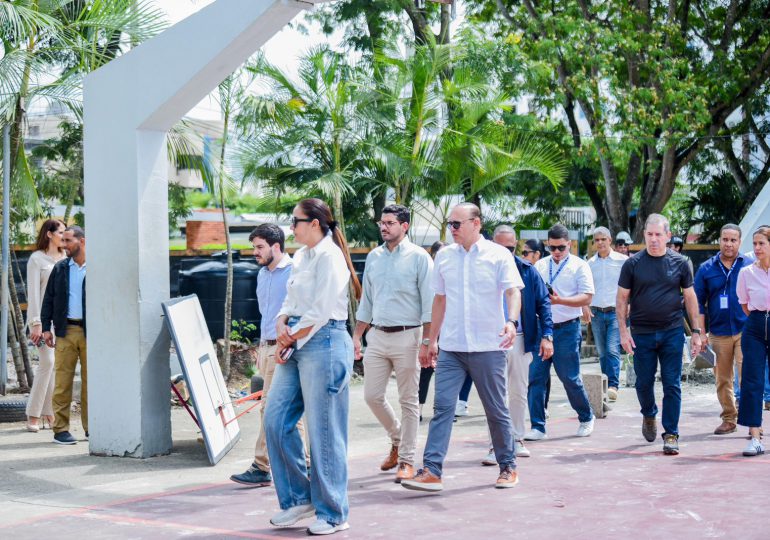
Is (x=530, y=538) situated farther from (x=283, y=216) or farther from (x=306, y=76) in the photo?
(x=283, y=216)

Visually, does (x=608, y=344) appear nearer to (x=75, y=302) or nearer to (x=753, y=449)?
(x=753, y=449)

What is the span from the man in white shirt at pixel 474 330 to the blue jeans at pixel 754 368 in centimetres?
251

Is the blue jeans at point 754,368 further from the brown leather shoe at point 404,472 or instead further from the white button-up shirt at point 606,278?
the white button-up shirt at point 606,278

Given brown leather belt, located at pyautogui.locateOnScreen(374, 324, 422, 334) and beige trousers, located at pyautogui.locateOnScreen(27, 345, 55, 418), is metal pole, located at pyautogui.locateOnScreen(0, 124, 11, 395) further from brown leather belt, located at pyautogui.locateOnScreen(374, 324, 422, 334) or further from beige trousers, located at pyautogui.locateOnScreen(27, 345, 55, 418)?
brown leather belt, located at pyautogui.locateOnScreen(374, 324, 422, 334)

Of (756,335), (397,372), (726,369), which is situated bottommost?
(726,369)

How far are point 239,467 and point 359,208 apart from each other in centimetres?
1048

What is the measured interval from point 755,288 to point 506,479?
2919mm

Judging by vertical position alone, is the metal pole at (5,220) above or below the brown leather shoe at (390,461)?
above

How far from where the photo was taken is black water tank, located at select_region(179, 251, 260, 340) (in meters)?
17.2

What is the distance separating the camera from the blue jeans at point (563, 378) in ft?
31.9

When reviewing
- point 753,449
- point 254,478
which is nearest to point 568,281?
point 753,449

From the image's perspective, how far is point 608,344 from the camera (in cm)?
1243

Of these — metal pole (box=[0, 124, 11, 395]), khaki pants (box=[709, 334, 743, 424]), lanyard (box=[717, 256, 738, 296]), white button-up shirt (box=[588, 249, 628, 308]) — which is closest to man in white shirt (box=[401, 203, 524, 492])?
khaki pants (box=[709, 334, 743, 424])

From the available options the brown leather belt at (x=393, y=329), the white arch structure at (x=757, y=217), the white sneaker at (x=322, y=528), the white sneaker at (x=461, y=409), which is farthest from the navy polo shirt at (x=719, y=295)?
the white arch structure at (x=757, y=217)
